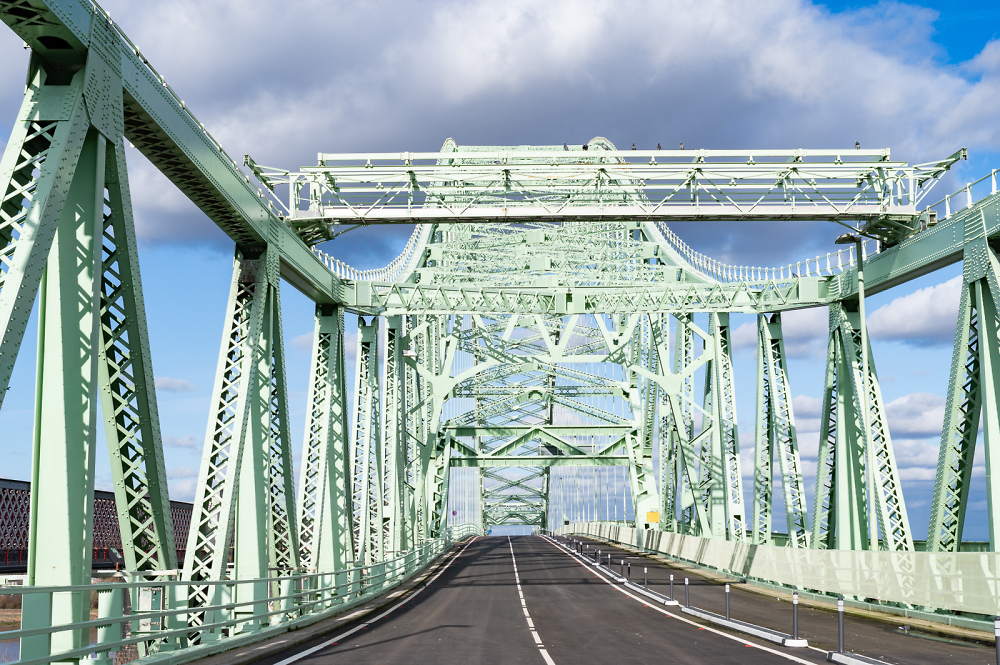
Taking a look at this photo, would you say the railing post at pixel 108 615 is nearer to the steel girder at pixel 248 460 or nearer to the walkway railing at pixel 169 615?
the walkway railing at pixel 169 615

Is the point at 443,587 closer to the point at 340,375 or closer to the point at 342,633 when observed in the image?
the point at 340,375

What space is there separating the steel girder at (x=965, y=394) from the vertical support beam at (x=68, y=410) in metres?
16.1

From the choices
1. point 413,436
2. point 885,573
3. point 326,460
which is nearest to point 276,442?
point 326,460

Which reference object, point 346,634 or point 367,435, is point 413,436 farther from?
point 346,634

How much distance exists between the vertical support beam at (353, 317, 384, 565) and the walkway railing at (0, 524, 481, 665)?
2.39m

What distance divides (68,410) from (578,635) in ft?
36.4

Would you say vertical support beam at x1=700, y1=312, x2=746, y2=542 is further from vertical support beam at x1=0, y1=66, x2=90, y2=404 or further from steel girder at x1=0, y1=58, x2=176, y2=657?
vertical support beam at x1=0, y1=66, x2=90, y2=404

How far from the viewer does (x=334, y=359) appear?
2445cm

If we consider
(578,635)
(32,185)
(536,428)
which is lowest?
(578,635)

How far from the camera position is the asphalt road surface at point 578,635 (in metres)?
14.0

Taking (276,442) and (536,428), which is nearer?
(276,442)

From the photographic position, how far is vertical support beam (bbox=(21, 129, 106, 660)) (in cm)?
1002

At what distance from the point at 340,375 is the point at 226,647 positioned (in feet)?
38.3

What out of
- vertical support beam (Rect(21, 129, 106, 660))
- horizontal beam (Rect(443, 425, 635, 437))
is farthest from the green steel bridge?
horizontal beam (Rect(443, 425, 635, 437))
